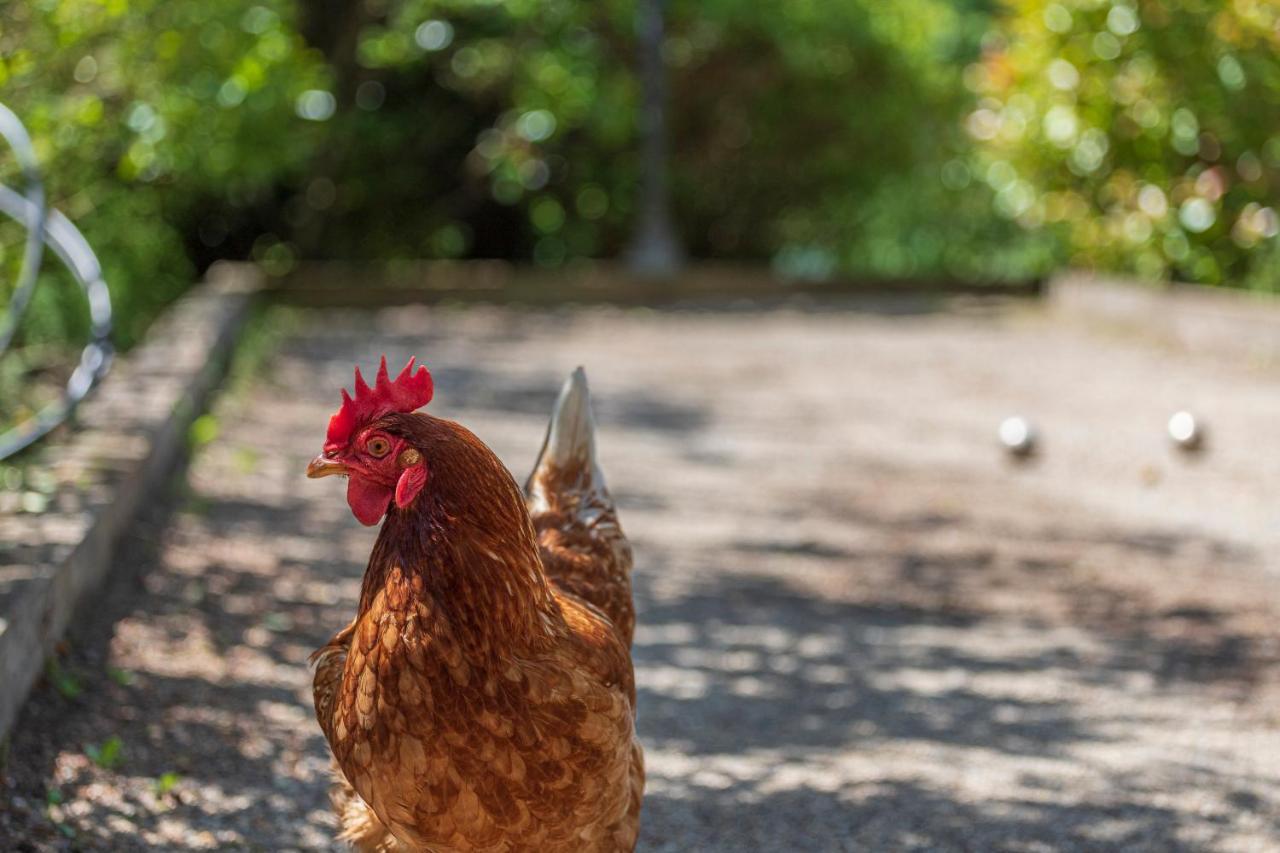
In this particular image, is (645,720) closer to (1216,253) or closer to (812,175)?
(1216,253)

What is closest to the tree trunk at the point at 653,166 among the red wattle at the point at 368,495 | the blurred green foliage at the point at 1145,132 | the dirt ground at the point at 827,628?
the blurred green foliage at the point at 1145,132

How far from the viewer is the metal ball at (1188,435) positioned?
7090 millimetres

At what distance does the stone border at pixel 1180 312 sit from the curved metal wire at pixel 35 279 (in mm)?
7131

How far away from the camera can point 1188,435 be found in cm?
708

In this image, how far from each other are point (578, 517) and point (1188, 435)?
496 centimetres

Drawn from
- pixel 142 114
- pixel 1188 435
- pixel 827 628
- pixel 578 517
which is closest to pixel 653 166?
pixel 142 114

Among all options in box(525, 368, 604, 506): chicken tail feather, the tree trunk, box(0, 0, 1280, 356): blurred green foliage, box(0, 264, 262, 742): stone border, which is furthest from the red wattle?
the tree trunk

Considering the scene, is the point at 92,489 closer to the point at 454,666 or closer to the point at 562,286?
the point at 454,666

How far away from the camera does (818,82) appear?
14.6 metres

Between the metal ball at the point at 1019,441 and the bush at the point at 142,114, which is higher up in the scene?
the bush at the point at 142,114

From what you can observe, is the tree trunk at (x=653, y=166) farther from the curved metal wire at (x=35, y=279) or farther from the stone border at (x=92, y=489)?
the curved metal wire at (x=35, y=279)

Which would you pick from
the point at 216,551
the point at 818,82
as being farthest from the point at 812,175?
the point at 216,551

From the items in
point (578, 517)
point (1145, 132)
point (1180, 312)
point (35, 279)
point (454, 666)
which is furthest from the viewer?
point (1145, 132)

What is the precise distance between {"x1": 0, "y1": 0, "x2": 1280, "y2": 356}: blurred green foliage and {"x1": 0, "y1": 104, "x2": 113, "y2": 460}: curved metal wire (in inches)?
127
